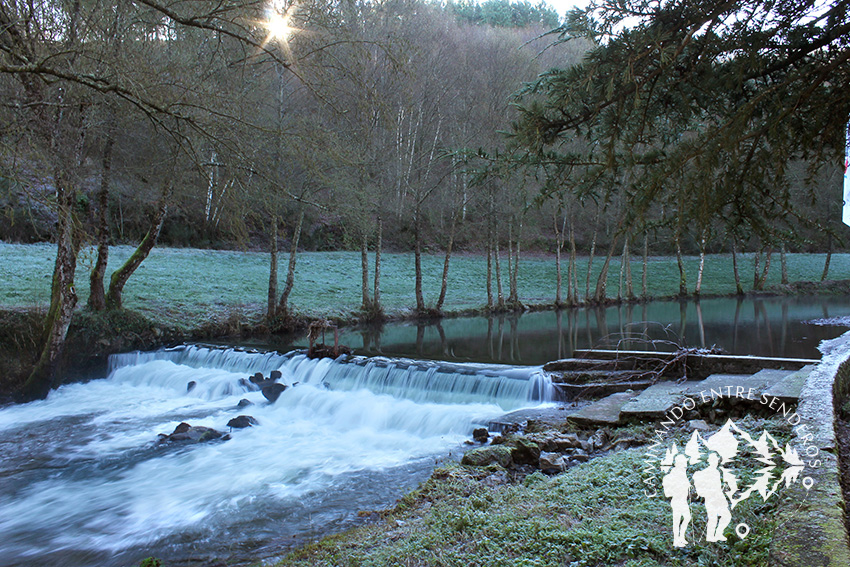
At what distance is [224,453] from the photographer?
305 inches

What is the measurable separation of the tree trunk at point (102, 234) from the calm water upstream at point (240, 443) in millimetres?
2228

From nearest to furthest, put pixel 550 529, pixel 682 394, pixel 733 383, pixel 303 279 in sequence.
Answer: pixel 550 529
pixel 682 394
pixel 733 383
pixel 303 279

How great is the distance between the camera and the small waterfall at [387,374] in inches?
365

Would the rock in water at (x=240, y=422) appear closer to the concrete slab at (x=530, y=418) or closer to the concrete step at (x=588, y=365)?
the concrete slab at (x=530, y=418)

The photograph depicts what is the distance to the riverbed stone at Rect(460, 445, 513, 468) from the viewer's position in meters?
5.46

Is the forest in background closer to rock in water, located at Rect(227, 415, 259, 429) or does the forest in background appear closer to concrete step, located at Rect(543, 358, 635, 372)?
concrete step, located at Rect(543, 358, 635, 372)

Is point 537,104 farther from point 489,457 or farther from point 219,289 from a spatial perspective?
point 219,289

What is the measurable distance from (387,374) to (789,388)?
22.1 ft

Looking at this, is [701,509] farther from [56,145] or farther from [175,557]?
Answer: [56,145]

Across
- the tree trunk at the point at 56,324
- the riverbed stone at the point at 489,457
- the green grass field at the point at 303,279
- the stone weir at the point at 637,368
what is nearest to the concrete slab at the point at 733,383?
the stone weir at the point at 637,368

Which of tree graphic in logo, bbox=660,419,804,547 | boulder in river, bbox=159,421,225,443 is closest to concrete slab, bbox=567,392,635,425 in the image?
tree graphic in logo, bbox=660,419,804,547

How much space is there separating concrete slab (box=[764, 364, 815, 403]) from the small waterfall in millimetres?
3622

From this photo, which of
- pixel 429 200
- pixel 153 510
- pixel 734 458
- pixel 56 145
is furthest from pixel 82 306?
pixel 734 458

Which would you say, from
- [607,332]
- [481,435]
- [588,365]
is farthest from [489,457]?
[607,332]
